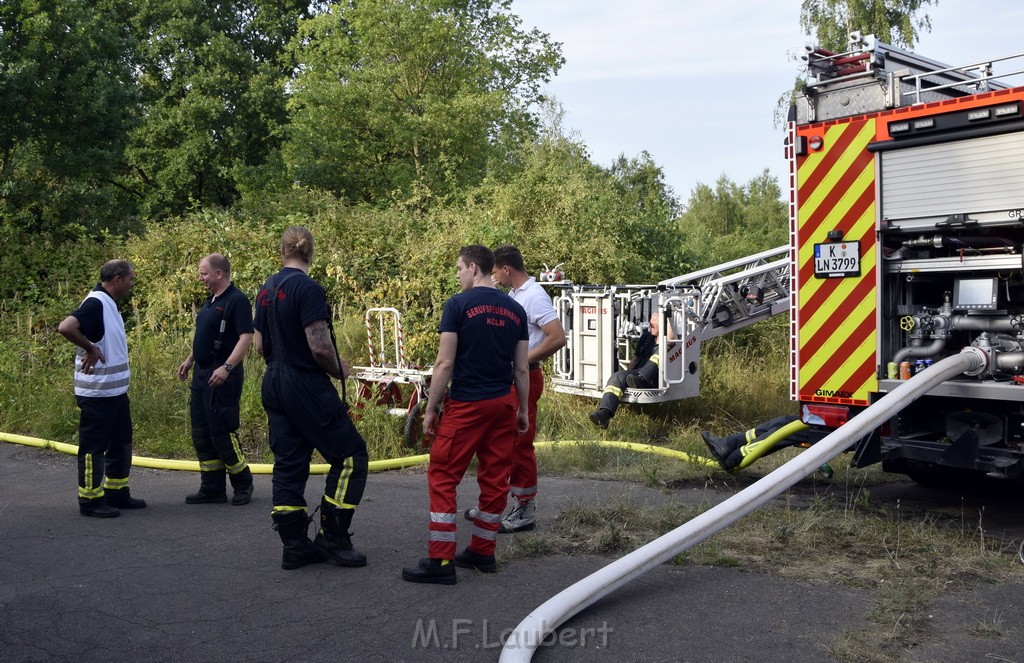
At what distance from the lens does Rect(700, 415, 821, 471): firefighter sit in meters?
7.01

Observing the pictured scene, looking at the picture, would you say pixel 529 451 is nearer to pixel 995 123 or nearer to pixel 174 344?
pixel 995 123

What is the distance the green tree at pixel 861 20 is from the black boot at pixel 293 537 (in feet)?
75.2

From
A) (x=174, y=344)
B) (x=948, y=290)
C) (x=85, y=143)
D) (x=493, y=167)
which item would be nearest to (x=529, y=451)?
(x=948, y=290)

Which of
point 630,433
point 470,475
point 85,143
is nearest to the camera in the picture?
point 470,475

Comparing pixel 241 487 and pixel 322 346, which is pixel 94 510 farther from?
pixel 322 346

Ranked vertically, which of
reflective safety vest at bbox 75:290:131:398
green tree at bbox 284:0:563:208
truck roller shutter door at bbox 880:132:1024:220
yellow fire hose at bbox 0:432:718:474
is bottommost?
yellow fire hose at bbox 0:432:718:474

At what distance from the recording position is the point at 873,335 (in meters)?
6.19

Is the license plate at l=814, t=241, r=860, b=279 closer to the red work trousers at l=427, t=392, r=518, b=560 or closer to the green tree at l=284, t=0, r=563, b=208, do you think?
the red work trousers at l=427, t=392, r=518, b=560

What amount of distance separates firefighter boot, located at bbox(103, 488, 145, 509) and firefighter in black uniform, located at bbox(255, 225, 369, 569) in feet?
6.83

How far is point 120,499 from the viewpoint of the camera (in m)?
6.84

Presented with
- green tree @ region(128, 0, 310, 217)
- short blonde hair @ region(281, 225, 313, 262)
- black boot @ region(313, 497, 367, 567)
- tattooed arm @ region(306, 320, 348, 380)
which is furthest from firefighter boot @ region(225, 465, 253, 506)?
green tree @ region(128, 0, 310, 217)

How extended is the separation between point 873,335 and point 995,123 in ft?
4.85

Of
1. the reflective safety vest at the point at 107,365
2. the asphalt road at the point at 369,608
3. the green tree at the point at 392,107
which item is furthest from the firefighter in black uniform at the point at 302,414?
the green tree at the point at 392,107

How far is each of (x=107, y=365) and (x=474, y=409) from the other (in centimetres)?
305
